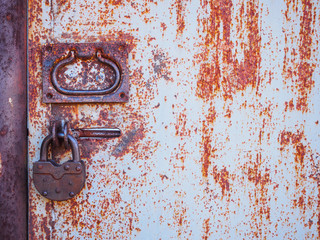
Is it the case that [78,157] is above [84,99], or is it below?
below

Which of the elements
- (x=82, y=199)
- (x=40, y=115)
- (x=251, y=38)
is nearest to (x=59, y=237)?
(x=82, y=199)

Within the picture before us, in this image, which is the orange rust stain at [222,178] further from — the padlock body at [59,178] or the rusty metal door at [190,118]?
the padlock body at [59,178]

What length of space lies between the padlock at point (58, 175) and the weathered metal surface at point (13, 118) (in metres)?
0.08

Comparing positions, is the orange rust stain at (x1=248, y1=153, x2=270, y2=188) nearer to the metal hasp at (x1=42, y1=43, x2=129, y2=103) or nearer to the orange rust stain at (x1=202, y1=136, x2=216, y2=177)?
the orange rust stain at (x1=202, y1=136, x2=216, y2=177)

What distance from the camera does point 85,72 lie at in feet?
2.25

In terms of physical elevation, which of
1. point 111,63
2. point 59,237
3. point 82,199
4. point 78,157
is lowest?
point 59,237

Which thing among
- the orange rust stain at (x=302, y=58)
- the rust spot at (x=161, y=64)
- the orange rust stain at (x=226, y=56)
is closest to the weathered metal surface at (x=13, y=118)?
the rust spot at (x=161, y=64)

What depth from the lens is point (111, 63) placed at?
0.68 m

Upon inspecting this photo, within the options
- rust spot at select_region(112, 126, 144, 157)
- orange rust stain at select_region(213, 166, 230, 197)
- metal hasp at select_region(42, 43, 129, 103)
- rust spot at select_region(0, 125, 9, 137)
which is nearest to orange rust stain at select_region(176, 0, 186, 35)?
metal hasp at select_region(42, 43, 129, 103)

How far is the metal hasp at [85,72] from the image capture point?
0.67 meters

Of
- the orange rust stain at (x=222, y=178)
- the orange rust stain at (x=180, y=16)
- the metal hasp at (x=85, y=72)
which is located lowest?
the orange rust stain at (x=222, y=178)

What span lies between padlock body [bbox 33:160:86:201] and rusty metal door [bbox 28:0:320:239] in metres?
0.05

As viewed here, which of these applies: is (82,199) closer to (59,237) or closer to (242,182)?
(59,237)

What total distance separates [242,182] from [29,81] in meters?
0.68
